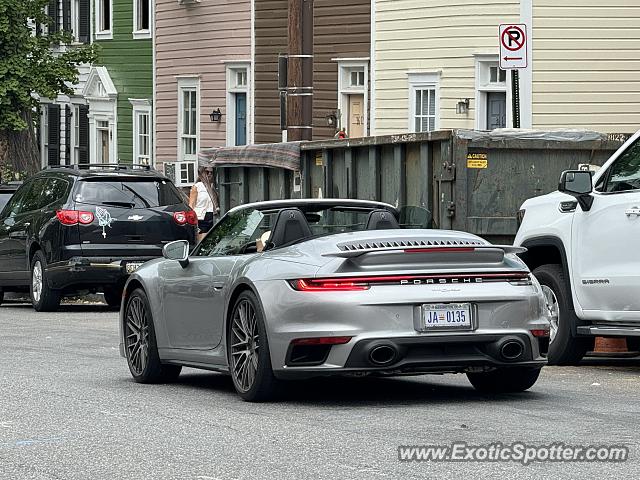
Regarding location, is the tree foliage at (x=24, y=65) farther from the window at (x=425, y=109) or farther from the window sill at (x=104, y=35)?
the window at (x=425, y=109)

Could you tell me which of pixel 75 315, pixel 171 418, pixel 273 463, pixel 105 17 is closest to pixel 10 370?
pixel 171 418

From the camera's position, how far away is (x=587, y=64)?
25.8 m

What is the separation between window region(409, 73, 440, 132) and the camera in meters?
27.5

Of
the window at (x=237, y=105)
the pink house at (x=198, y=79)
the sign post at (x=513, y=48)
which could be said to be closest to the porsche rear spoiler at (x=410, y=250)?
the sign post at (x=513, y=48)

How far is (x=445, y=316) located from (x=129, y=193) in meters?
11.3

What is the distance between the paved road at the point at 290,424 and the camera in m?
8.03

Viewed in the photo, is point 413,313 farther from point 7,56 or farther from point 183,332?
point 7,56

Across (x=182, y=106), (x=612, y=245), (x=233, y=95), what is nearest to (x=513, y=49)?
(x=612, y=245)

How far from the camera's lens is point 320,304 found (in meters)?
10.1

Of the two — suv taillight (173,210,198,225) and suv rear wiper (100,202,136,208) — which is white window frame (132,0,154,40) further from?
suv rear wiper (100,202,136,208)

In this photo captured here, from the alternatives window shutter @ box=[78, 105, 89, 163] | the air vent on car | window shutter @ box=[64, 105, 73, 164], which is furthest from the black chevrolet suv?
window shutter @ box=[64, 105, 73, 164]

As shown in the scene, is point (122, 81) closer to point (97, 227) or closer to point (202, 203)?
point (202, 203)

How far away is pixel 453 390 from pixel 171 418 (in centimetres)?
230

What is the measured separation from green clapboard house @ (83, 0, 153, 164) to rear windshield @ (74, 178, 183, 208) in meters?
16.6
